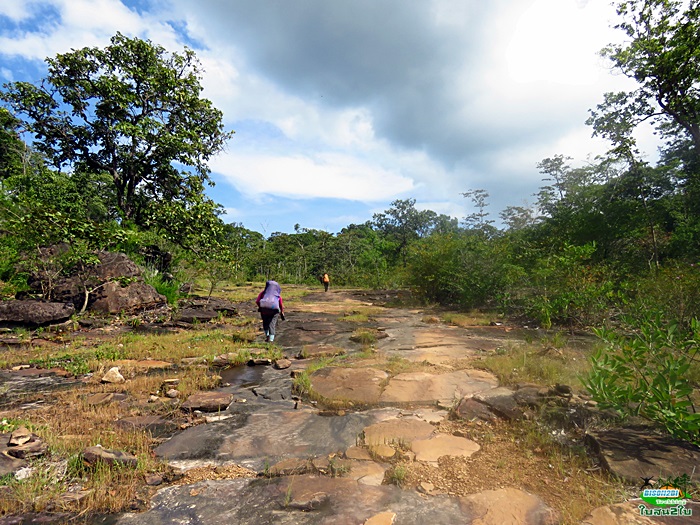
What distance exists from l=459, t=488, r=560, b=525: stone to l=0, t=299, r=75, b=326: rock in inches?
448

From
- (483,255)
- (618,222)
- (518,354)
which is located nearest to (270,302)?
(518,354)

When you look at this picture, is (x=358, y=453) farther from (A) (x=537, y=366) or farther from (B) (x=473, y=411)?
(A) (x=537, y=366)

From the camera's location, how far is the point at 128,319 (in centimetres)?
1067

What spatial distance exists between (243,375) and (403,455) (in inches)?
151

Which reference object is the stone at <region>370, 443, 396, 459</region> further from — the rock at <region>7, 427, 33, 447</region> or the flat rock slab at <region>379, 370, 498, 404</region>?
the rock at <region>7, 427, 33, 447</region>

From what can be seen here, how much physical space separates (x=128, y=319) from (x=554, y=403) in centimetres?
1176

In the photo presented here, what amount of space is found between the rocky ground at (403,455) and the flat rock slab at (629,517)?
0.01m

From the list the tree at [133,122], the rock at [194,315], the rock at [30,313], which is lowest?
the rock at [194,315]

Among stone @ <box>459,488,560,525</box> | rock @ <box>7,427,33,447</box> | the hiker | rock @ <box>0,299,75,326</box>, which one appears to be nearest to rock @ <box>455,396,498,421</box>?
stone @ <box>459,488,560,525</box>

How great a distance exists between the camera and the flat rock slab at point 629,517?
7.06 feet

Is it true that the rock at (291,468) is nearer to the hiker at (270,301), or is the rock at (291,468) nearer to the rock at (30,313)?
the hiker at (270,301)

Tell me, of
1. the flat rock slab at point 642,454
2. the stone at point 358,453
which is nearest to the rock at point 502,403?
the flat rock slab at point 642,454

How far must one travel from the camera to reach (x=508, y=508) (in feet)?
7.95

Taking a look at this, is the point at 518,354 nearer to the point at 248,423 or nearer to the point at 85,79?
the point at 248,423
